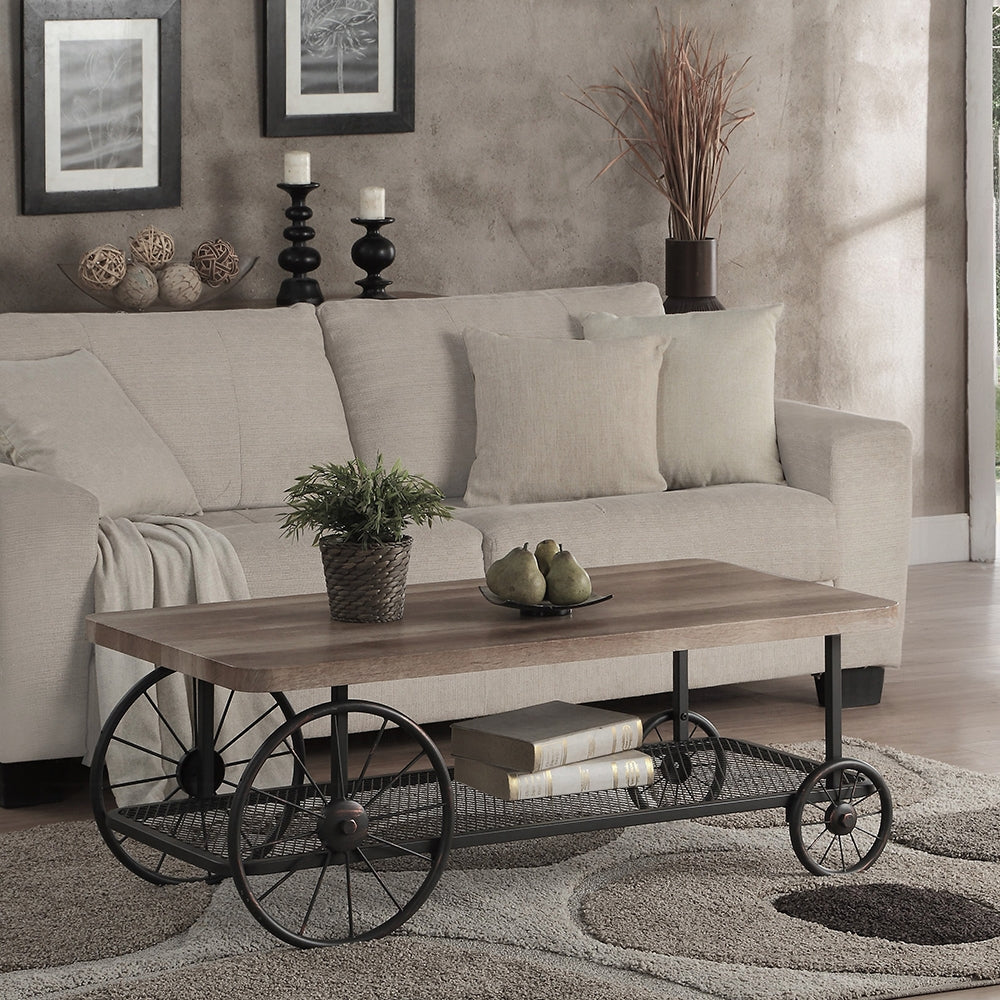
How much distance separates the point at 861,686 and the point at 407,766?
1.66 metres

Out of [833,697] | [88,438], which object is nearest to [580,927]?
[833,697]

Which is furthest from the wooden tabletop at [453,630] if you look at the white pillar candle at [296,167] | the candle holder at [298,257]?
the white pillar candle at [296,167]

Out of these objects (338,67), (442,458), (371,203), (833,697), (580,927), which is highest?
(338,67)

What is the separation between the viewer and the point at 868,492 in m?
4.23

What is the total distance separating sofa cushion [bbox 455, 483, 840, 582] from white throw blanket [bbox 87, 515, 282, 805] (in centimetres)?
64

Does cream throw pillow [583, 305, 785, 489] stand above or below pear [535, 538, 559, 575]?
above

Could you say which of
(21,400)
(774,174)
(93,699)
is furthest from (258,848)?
(774,174)

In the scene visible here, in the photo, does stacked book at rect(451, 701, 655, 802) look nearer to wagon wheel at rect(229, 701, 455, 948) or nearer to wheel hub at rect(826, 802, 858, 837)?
wagon wheel at rect(229, 701, 455, 948)

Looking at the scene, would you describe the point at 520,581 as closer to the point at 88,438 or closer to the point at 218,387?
the point at 88,438

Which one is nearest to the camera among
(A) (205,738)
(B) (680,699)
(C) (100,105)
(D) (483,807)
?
(A) (205,738)

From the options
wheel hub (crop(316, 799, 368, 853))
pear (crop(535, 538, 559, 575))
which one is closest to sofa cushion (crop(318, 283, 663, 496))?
pear (crop(535, 538, 559, 575))

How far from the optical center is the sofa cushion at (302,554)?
358 cm

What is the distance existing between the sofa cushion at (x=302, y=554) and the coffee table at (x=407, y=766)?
1.19 ft

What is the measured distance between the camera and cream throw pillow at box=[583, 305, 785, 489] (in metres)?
4.41
